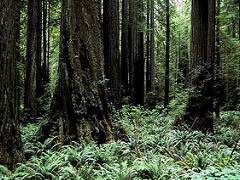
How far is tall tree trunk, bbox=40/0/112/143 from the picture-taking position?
4.74m

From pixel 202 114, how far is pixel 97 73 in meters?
4.33

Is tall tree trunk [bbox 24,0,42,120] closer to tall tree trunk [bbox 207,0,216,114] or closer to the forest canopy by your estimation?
the forest canopy

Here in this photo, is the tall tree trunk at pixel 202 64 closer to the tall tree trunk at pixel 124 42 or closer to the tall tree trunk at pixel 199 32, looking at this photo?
the tall tree trunk at pixel 199 32

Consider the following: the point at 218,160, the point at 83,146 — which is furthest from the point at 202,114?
the point at 83,146

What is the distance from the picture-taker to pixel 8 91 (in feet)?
10.7

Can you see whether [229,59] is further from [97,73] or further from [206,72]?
[97,73]

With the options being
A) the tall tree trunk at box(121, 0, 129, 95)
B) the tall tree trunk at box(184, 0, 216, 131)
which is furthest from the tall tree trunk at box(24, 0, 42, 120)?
the tall tree trunk at box(184, 0, 216, 131)

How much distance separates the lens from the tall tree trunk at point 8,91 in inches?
126

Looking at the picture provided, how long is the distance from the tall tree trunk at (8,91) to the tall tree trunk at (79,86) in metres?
1.38

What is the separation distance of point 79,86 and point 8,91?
1.80 m

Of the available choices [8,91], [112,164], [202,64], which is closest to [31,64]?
[8,91]

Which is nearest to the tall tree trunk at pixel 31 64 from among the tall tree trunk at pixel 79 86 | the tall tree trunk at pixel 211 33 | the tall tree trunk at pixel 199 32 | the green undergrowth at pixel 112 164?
the green undergrowth at pixel 112 164

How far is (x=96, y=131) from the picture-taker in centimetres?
481

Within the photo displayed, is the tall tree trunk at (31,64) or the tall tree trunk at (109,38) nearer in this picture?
the tall tree trunk at (109,38)
